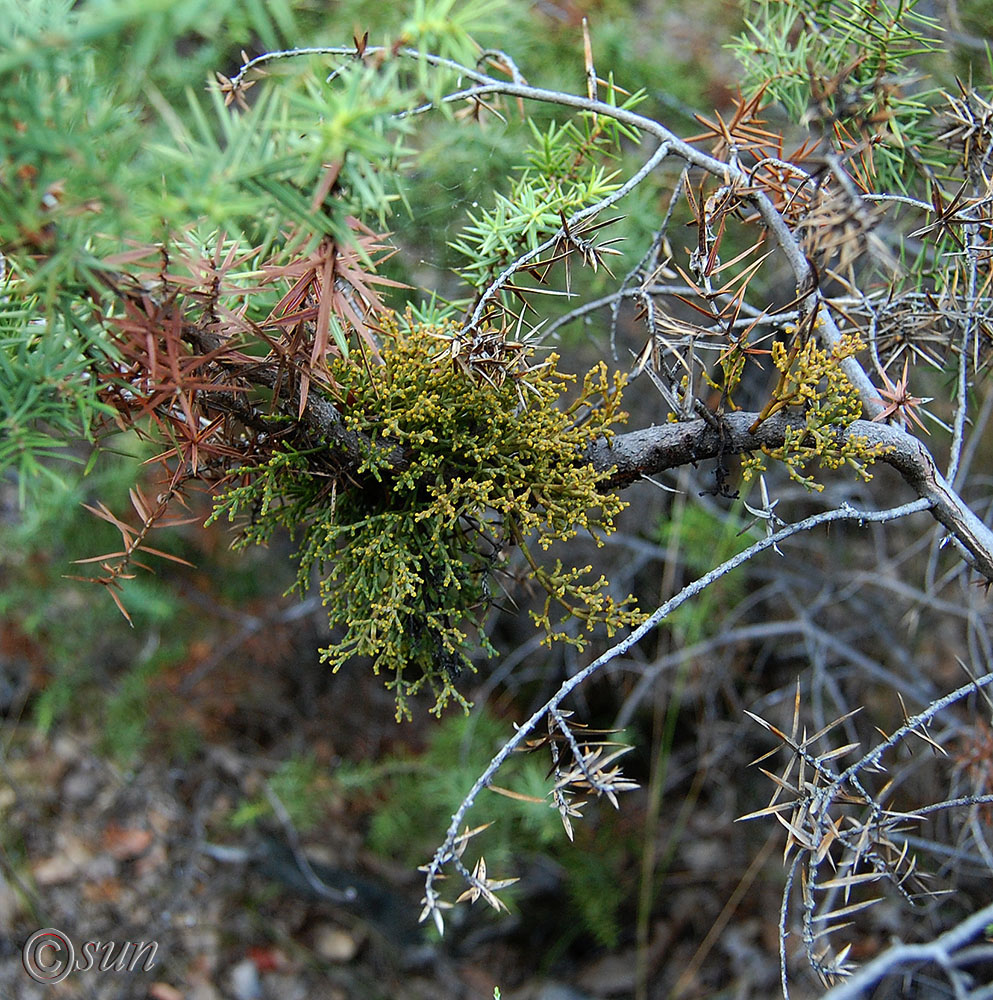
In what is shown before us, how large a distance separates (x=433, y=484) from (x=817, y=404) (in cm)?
41

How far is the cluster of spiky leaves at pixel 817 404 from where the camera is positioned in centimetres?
77

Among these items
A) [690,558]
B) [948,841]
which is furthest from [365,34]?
[948,841]

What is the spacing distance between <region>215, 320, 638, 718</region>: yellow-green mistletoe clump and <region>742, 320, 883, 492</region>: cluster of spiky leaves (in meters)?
0.17

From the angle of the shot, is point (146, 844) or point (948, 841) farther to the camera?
point (146, 844)

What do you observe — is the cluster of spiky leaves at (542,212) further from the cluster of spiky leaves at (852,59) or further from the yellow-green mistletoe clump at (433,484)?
the cluster of spiky leaves at (852,59)

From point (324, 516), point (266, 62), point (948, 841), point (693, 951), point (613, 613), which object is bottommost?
point (693, 951)

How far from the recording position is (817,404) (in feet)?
2.56

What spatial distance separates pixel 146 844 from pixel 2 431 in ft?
7.42

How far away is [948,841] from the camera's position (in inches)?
85.1

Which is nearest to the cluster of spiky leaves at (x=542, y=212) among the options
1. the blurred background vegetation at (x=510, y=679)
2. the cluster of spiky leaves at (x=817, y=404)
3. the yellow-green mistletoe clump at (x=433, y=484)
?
the yellow-green mistletoe clump at (x=433, y=484)

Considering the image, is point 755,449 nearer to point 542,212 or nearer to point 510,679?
point 542,212

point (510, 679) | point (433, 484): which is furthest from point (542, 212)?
point (510, 679)

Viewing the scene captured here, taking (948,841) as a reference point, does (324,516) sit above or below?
above

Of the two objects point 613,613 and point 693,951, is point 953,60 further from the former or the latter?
point 693,951
